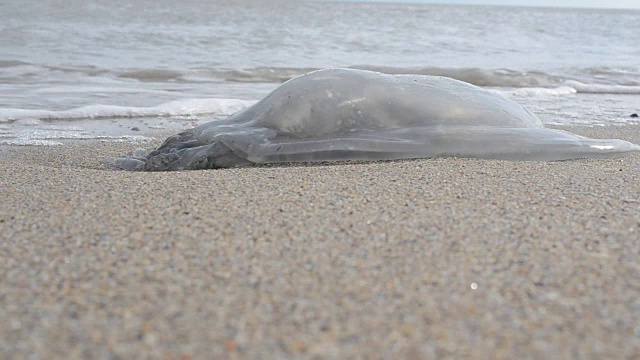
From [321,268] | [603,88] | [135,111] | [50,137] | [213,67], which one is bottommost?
[321,268]

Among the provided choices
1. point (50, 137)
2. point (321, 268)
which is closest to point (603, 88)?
point (50, 137)

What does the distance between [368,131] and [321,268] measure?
144 cm

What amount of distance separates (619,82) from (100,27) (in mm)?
10213

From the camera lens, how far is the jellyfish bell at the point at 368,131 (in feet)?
8.88

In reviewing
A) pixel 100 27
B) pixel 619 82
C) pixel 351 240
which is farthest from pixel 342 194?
pixel 100 27

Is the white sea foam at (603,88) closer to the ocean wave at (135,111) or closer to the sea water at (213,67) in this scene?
the sea water at (213,67)

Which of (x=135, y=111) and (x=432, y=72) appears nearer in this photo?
(x=135, y=111)

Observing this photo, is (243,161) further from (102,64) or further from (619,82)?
(619,82)

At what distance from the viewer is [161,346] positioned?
107cm

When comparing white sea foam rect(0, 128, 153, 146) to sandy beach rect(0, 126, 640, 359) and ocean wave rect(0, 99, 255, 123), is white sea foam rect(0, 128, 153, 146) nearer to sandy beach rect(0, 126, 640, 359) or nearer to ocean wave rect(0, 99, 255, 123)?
ocean wave rect(0, 99, 255, 123)

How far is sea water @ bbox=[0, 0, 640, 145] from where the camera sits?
5.00 m

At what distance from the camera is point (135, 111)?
16.5 ft

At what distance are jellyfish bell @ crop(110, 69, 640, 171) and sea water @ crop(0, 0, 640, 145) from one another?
145cm

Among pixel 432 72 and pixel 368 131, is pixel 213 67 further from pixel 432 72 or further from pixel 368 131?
pixel 368 131
